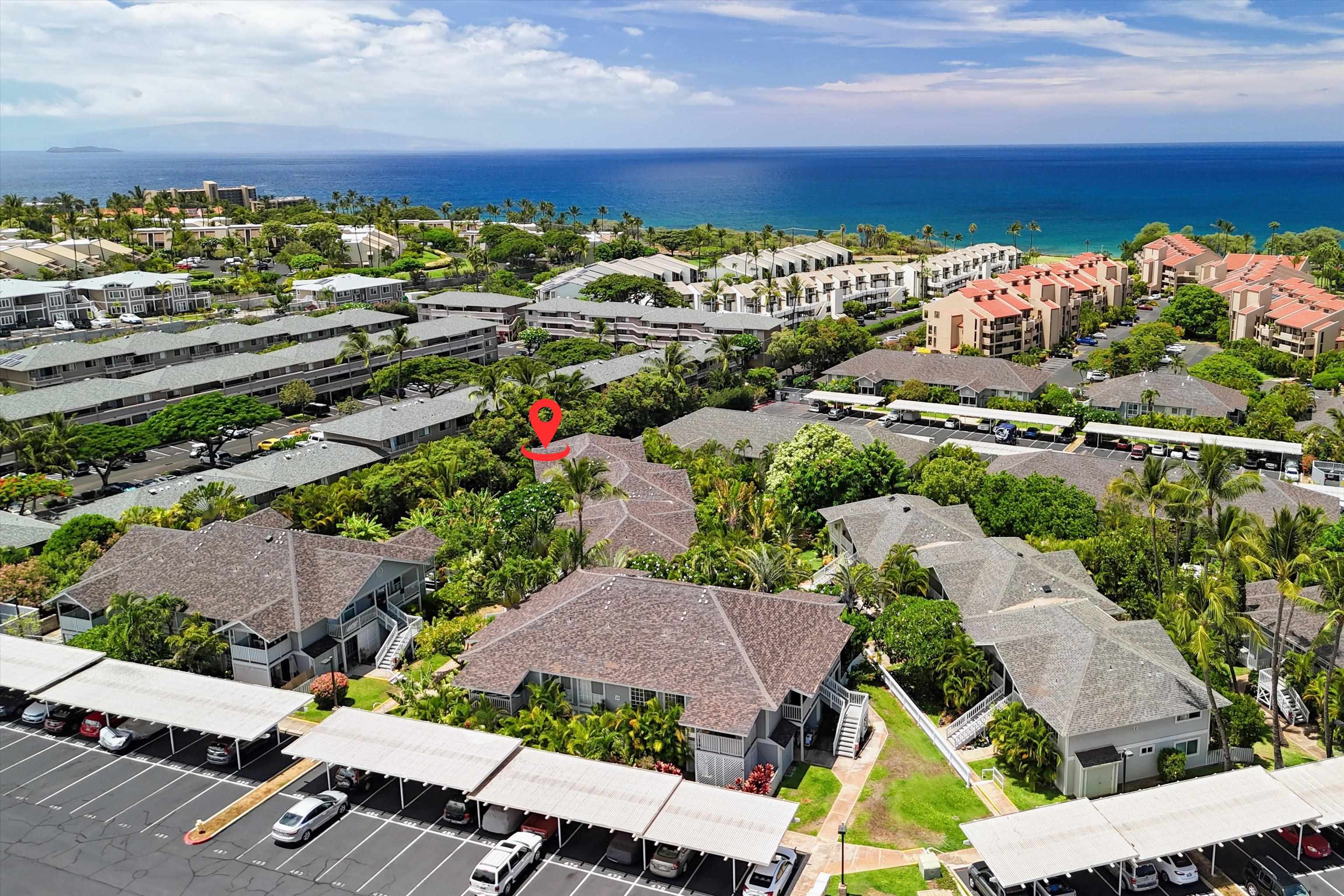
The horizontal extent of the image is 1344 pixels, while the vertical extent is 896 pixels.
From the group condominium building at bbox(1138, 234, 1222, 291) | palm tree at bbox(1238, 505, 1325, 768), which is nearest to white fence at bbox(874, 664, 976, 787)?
palm tree at bbox(1238, 505, 1325, 768)

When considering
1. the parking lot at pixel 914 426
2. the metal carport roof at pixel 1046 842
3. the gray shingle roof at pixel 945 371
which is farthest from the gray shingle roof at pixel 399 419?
the metal carport roof at pixel 1046 842

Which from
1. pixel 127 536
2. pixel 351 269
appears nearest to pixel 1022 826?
pixel 127 536

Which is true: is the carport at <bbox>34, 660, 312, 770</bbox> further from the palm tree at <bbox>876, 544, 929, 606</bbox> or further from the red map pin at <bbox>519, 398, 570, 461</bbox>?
the red map pin at <bbox>519, 398, 570, 461</bbox>

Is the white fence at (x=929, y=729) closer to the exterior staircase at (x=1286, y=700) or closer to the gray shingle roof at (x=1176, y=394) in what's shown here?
the exterior staircase at (x=1286, y=700)

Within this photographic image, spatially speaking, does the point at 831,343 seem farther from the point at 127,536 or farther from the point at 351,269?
the point at 351,269

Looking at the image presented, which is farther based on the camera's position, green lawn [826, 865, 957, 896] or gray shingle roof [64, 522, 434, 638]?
gray shingle roof [64, 522, 434, 638]

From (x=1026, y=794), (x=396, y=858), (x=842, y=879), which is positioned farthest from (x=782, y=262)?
(x=396, y=858)
